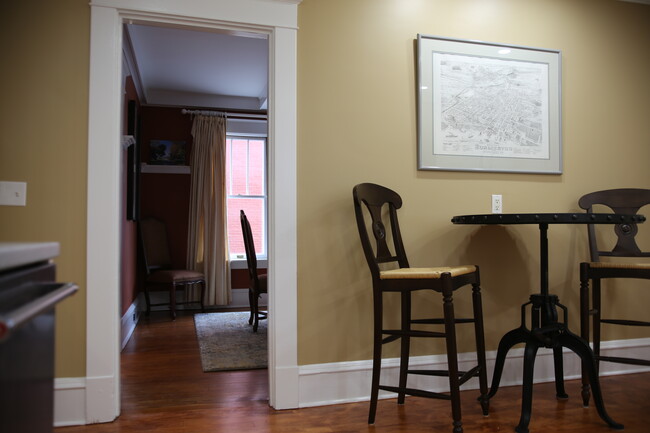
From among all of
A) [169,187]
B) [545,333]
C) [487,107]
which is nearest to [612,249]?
[545,333]

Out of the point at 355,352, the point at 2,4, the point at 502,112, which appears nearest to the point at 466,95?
the point at 502,112

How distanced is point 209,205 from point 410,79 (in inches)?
146

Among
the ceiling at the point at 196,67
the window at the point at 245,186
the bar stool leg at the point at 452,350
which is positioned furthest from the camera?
the window at the point at 245,186

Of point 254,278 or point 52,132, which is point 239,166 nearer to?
point 254,278

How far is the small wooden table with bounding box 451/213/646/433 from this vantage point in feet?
7.02

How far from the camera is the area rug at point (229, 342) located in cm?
336

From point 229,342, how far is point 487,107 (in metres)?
2.64

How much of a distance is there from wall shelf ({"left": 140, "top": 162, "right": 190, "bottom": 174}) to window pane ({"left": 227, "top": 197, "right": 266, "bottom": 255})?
2.25 feet

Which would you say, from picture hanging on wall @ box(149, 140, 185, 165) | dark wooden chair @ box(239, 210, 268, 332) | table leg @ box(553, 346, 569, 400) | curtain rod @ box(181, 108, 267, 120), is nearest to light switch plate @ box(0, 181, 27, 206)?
dark wooden chair @ box(239, 210, 268, 332)

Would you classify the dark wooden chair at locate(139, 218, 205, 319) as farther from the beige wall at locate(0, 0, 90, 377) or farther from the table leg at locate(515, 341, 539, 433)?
the table leg at locate(515, 341, 539, 433)

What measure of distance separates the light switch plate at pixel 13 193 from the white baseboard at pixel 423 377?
1527 mm

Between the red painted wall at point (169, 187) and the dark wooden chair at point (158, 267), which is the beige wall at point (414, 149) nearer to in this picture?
the dark wooden chair at point (158, 267)

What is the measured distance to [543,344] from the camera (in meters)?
2.34

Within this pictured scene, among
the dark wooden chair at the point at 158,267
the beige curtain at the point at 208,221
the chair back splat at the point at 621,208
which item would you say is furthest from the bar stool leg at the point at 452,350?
the beige curtain at the point at 208,221
